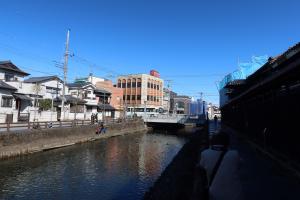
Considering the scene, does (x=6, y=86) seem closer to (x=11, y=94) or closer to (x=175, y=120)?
(x=11, y=94)

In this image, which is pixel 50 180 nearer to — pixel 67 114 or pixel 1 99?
pixel 1 99

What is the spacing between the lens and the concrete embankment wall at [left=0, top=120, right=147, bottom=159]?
23.3 meters

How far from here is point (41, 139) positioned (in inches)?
1094

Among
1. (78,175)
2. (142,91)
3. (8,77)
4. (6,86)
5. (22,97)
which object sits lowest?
(78,175)

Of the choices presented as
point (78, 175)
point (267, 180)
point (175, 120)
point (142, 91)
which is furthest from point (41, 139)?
point (142, 91)

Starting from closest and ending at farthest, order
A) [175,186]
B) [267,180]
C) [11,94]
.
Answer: [267,180] < [175,186] < [11,94]

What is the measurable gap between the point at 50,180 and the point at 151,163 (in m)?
9.35

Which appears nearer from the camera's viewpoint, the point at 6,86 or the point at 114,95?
the point at 6,86

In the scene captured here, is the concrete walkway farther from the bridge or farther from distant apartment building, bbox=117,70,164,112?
distant apartment building, bbox=117,70,164,112

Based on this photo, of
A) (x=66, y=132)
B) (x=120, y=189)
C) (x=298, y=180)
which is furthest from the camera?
(x=66, y=132)

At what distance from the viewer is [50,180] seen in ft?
55.6

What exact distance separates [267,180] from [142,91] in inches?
3109

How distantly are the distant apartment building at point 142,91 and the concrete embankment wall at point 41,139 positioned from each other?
43843 mm

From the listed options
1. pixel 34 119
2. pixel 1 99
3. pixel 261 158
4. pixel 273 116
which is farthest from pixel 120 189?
pixel 1 99
